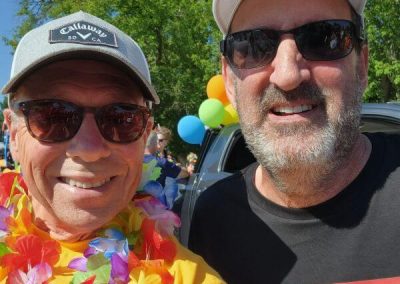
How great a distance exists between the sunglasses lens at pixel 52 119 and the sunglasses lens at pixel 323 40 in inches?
34.3

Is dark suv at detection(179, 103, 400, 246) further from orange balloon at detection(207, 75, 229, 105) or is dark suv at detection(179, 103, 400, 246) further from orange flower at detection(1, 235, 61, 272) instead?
orange flower at detection(1, 235, 61, 272)

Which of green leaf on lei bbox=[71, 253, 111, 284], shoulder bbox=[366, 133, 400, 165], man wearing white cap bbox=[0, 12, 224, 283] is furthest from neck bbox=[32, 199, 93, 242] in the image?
shoulder bbox=[366, 133, 400, 165]

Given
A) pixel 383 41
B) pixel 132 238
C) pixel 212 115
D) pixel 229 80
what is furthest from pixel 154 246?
pixel 383 41

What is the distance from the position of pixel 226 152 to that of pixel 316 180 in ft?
7.13

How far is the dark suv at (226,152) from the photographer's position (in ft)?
10.8

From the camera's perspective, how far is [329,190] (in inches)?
70.4

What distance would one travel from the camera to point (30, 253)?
66.6 inches

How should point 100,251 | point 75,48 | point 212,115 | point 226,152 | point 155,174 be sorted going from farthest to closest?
point 212,115 → point 226,152 → point 155,174 → point 100,251 → point 75,48

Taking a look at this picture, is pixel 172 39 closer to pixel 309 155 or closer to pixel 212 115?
pixel 212 115

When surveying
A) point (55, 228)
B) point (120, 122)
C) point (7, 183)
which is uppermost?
point (120, 122)

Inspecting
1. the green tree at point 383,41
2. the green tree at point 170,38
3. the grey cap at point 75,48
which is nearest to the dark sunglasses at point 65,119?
the grey cap at point 75,48

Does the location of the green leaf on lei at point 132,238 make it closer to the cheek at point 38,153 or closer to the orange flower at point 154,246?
the orange flower at point 154,246

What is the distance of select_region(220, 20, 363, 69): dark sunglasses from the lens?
1.77 metres

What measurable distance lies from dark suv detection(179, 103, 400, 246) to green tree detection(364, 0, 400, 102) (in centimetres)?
732
